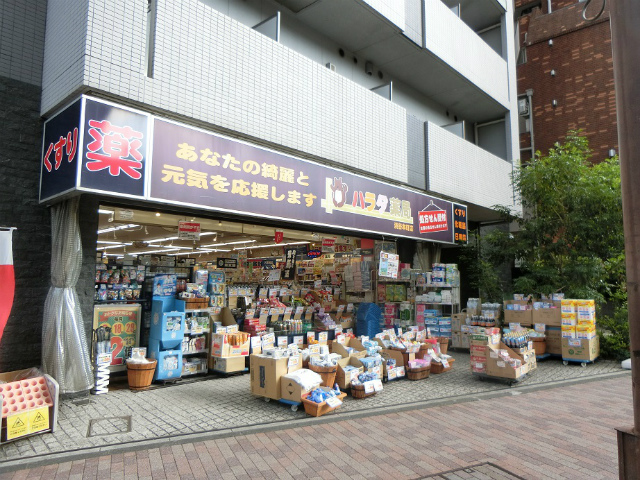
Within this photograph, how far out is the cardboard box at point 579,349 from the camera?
9.41 m

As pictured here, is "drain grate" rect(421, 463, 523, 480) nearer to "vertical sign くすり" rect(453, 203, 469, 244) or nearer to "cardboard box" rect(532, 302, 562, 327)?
"cardboard box" rect(532, 302, 562, 327)

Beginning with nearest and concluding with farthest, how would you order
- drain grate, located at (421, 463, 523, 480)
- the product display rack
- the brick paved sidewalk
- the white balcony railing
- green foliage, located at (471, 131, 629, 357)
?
drain grate, located at (421, 463, 523, 480) < the brick paved sidewalk < the product display rack < green foliage, located at (471, 131, 629, 357) < the white balcony railing

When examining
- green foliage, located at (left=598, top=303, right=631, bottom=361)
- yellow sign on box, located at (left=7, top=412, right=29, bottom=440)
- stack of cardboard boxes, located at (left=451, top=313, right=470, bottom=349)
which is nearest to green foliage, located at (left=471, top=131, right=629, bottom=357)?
green foliage, located at (left=598, top=303, right=631, bottom=361)

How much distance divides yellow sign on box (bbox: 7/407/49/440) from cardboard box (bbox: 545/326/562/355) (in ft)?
33.8

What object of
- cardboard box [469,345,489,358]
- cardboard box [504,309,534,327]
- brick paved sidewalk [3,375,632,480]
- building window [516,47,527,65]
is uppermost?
building window [516,47,527,65]

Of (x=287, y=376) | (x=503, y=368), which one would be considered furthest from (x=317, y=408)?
(x=503, y=368)

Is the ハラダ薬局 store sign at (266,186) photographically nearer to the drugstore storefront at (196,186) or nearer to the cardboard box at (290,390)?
the drugstore storefront at (196,186)

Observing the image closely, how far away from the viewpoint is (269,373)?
6418 mm

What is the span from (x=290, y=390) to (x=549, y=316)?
23.8ft

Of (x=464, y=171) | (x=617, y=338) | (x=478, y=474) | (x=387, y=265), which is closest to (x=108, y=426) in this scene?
(x=478, y=474)

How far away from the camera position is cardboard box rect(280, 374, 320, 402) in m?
6.07

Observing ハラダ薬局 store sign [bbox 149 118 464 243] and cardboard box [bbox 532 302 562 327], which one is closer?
ハラダ薬局 store sign [bbox 149 118 464 243]

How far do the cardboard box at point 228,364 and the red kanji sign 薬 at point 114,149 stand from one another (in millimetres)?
3982

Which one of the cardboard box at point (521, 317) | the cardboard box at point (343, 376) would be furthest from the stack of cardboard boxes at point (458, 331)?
the cardboard box at point (343, 376)
